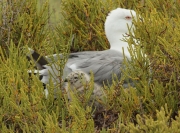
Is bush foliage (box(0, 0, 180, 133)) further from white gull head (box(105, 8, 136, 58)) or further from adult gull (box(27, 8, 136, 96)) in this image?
white gull head (box(105, 8, 136, 58))

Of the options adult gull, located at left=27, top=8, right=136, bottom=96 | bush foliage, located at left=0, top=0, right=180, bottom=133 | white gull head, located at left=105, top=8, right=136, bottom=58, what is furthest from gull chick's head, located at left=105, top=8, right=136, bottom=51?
bush foliage, located at left=0, top=0, right=180, bottom=133

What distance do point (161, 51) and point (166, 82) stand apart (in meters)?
0.22

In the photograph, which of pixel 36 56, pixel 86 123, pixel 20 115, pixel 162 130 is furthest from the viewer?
pixel 36 56

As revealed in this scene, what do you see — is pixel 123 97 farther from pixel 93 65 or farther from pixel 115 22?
pixel 115 22

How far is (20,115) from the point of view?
329cm

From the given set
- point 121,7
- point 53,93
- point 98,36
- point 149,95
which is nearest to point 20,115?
point 53,93

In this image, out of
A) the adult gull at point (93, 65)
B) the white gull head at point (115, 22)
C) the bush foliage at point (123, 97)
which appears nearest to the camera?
the bush foliage at point (123, 97)

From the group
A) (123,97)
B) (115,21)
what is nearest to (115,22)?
(115,21)

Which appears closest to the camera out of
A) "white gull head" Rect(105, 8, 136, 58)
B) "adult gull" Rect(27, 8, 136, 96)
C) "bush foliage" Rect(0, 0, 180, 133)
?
"bush foliage" Rect(0, 0, 180, 133)

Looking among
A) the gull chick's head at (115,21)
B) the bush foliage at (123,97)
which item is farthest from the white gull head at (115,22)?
the bush foliage at (123,97)

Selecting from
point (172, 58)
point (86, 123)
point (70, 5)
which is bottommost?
point (86, 123)

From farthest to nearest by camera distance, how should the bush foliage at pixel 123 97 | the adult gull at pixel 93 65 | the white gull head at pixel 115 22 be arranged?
the white gull head at pixel 115 22
the adult gull at pixel 93 65
the bush foliage at pixel 123 97

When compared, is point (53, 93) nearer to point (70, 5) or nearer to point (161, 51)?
point (161, 51)

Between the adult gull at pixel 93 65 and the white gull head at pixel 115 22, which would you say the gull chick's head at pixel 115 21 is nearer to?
the white gull head at pixel 115 22
